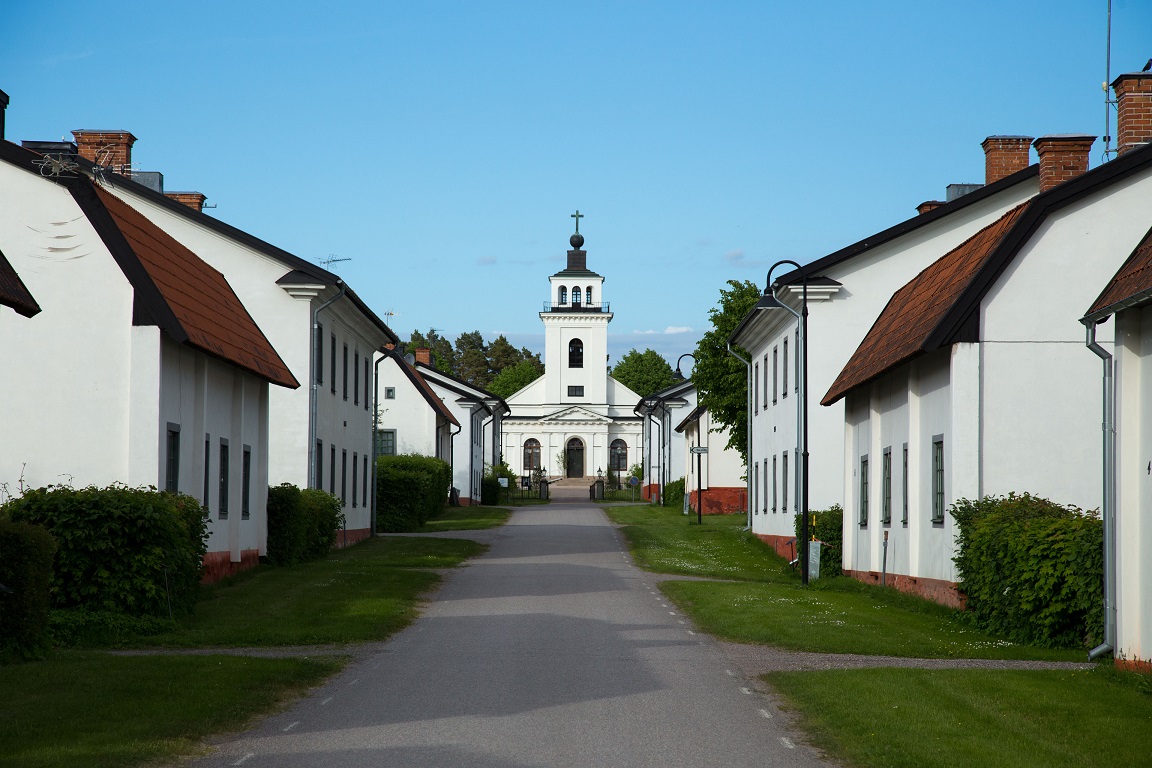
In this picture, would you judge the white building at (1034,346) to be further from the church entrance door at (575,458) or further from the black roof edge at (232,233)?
the church entrance door at (575,458)

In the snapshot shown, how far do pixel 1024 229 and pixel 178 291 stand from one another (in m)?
12.2

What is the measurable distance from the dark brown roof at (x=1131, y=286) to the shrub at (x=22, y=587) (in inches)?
404

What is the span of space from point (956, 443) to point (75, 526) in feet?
36.9

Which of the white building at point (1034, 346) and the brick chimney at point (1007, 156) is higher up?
the brick chimney at point (1007, 156)

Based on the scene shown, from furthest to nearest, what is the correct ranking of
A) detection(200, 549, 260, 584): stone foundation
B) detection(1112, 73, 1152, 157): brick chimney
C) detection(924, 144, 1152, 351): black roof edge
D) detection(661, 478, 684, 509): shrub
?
detection(661, 478, 684, 509): shrub < detection(200, 549, 260, 584): stone foundation < detection(1112, 73, 1152, 157): brick chimney < detection(924, 144, 1152, 351): black roof edge

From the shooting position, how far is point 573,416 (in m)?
103

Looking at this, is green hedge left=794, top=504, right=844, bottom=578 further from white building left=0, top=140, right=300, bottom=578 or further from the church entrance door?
the church entrance door

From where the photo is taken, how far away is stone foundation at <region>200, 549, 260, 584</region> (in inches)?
830

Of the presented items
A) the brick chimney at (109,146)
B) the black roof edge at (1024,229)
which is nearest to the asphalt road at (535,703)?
the black roof edge at (1024,229)

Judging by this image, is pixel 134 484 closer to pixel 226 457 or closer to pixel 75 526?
pixel 75 526

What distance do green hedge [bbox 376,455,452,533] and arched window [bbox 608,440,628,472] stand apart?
59.0 meters

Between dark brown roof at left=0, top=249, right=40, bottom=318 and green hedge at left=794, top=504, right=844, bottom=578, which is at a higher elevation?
dark brown roof at left=0, top=249, right=40, bottom=318

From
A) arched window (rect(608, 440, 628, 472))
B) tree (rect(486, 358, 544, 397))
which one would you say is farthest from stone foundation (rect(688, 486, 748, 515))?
tree (rect(486, 358, 544, 397))

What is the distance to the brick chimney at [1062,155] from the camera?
72.7ft
